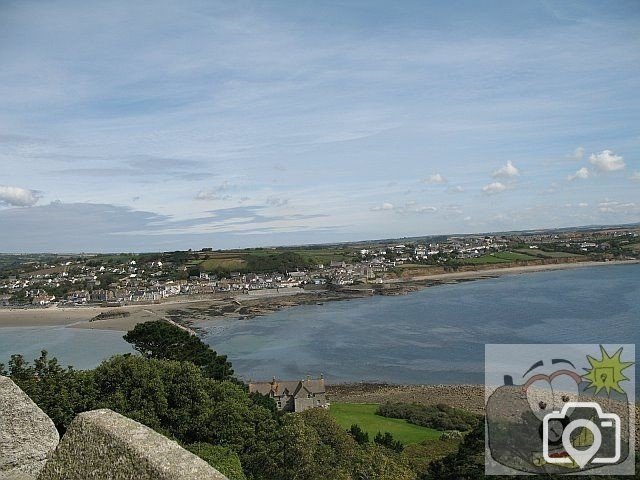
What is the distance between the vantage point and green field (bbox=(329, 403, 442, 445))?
18.3 metres

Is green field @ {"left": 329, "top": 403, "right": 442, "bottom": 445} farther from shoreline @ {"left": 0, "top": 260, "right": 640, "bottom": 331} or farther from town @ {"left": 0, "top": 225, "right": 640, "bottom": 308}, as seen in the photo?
town @ {"left": 0, "top": 225, "right": 640, "bottom": 308}

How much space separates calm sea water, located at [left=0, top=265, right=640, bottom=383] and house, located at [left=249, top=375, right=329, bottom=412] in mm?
5639

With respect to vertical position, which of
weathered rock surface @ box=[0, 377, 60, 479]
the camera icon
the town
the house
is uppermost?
weathered rock surface @ box=[0, 377, 60, 479]

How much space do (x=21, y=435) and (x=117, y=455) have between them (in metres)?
3.11

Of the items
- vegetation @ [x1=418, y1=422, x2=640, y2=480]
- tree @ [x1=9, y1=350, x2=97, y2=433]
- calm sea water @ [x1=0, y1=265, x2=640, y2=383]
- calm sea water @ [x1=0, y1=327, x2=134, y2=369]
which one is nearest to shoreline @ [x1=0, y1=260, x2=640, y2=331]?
calm sea water @ [x1=0, y1=327, x2=134, y2=369]

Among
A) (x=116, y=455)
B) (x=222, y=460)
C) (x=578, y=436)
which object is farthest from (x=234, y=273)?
(x=116, y=455)

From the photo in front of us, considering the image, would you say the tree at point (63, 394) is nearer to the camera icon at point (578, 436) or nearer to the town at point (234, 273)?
the camera icon at point (578, 436)

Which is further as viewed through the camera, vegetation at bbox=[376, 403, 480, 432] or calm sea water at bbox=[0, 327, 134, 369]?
calm sea water at bbox=[0, 327, 134, 369]

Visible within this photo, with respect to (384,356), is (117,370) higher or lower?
higher

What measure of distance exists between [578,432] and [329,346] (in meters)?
27.9

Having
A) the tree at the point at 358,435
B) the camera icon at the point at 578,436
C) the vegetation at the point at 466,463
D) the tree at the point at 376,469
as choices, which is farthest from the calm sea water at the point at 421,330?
the camera icon at the point at 578,436

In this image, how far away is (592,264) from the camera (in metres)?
85.6

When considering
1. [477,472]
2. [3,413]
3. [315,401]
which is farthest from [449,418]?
[3,413]

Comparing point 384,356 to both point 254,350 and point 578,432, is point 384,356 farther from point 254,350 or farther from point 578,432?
point 578,432
